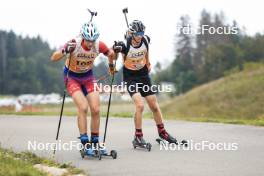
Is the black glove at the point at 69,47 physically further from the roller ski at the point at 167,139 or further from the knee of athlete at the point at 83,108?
the roller ski at the point at 167,139

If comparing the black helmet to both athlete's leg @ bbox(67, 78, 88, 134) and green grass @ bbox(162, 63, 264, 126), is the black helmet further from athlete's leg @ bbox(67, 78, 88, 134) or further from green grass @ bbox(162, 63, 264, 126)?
green grass @ bbox(162, 63, 264, 126)

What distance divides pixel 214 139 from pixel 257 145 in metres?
1.28

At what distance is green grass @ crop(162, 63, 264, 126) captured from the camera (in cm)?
4912

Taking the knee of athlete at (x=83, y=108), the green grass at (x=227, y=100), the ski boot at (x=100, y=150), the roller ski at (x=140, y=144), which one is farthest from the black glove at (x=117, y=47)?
the green grass at (x=227, y=100)

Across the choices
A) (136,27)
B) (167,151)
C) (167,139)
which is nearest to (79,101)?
(136,27)

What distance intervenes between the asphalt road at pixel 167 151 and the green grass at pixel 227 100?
32.1m

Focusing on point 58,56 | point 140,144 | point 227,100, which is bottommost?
point 140,144

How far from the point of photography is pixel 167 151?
10.1 metres

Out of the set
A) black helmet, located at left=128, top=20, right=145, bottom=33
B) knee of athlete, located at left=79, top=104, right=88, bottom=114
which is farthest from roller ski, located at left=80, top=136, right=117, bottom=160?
black helmet, located at left=128, top=20, right=145, bottom=33

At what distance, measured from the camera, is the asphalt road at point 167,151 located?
8.04 meters

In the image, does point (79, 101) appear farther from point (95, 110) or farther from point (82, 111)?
point (95, 110)

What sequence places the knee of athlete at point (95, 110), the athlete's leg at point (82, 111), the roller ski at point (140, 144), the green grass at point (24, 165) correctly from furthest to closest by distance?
the roller ski at point (140, 144), the knee of athlete at point (95, 110), the athlete's leg at point (82, 111), the green grass at point (24, 165)

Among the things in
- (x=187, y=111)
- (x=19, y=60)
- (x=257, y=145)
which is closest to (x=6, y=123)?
(x=257, y=145)

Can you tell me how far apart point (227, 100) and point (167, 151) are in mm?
45188
